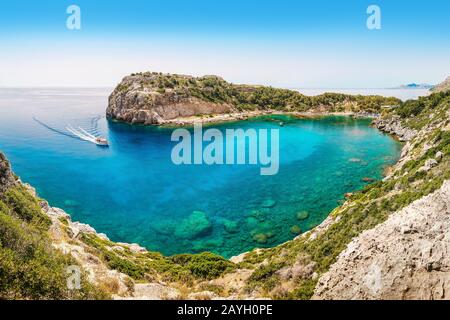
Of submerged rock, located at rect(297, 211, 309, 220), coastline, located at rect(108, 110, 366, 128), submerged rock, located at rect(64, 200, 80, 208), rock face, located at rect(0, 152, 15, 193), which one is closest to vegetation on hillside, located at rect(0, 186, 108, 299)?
rock face, located at rect(0, 152, 15, 193)

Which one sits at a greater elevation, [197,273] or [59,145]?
[59,145]

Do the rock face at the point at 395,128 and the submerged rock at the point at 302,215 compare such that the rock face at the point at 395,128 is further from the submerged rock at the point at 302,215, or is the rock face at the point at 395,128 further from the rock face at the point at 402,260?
the rock face at the point at 402,260

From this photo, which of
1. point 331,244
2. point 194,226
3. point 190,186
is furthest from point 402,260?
point 190,186

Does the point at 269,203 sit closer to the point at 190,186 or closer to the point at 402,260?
the point at 190,186
